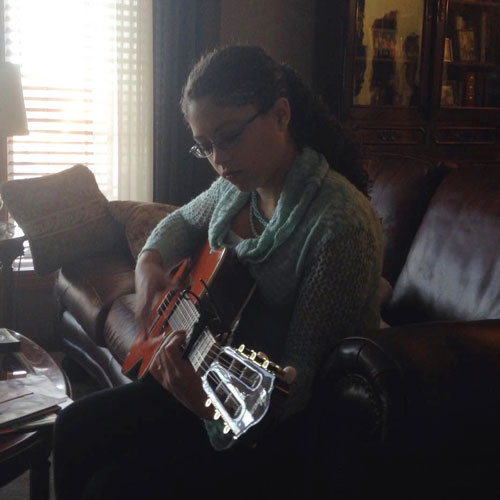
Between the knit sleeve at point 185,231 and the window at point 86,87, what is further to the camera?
the window at point 86,87

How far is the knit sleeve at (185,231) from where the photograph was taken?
1.62 metres

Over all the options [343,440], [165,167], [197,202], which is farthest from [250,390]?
[165,167]

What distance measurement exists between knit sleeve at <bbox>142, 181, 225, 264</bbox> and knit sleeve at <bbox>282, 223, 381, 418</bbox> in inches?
24.0

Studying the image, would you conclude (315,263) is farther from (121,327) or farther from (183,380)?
(121,327)

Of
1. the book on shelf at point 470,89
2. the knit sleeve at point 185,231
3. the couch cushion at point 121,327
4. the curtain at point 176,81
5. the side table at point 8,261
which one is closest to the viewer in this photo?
the knit sleeve at point 185,231

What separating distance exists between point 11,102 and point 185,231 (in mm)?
1125

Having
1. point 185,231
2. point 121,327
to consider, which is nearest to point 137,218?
point 121,327

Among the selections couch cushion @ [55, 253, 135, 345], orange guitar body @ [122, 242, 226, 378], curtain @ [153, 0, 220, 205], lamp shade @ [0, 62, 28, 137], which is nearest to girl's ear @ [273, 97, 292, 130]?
orange guitar body @ [122, 242, 226, 378]

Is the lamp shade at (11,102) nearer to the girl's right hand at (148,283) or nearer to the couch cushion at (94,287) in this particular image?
the couch cushion at (94,287)

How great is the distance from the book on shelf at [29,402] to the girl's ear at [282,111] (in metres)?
0.69

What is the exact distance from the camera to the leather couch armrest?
0.87 meters

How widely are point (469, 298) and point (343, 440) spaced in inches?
27.0

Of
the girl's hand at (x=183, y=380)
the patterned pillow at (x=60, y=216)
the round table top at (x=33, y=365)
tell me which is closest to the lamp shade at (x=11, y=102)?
the patterned pillow at (x=60, y=216)

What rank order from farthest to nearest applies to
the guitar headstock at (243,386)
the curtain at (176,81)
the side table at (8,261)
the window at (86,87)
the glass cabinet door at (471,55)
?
the glass cabinet door at (471,55), the curtain at (176,81), the window at (86,87), the side table at (8,261), the guitar headstock at (243,386)
